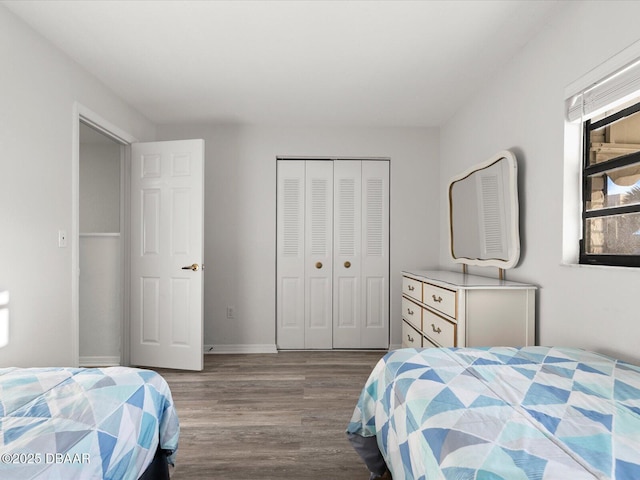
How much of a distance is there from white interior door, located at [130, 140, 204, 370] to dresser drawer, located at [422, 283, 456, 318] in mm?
1998

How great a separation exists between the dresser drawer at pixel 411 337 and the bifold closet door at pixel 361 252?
2.37ft

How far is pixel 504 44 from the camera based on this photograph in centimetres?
252

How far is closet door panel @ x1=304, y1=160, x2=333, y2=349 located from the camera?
4.27 metres

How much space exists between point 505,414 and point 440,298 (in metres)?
1.58

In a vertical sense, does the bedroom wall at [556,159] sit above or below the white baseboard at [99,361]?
above

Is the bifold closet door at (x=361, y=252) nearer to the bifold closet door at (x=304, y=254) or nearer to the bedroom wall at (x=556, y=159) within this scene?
the bifold closet door at (x=304, y=254)

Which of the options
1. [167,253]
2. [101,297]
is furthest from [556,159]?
[101,297]

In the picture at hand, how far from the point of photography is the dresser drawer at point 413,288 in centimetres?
316

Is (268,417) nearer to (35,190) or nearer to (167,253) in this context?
(167,253)

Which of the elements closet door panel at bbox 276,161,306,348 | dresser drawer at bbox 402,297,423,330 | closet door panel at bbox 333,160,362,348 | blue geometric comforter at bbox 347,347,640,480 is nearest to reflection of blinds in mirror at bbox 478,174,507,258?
dresser drawer at bbox 402,297,423,330

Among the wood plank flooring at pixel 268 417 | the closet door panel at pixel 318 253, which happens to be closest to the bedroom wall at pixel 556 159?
the wood plank flooring at pixel 268 417

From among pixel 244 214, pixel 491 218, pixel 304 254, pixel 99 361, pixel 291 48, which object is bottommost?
pixel 99 361

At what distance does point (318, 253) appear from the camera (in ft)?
14.1

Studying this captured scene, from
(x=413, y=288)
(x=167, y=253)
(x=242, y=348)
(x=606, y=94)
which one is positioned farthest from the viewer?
(x=242, y=348)
